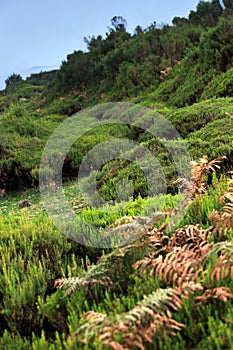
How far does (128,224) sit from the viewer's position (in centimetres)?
358

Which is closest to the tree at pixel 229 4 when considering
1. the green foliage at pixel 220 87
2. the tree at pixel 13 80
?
the green foliage at pixel 220 87

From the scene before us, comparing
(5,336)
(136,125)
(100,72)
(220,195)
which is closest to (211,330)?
(5,336)

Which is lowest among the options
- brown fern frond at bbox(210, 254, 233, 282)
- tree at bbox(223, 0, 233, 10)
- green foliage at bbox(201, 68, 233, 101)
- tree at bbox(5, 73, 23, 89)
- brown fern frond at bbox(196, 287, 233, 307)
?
brown fern frond at bbox(196, 287, 233, 307)

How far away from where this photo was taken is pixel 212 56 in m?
14.8

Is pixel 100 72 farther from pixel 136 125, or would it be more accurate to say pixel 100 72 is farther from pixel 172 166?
pixel 172 166

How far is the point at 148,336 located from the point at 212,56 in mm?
13944

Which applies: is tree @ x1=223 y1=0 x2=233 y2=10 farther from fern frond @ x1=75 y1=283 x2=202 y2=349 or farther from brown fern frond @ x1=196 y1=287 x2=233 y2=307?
fern frond @ x1=75 y1=283 x2=202 y2=349

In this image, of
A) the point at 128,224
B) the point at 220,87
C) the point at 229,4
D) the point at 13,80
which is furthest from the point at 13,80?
the point at 128,224

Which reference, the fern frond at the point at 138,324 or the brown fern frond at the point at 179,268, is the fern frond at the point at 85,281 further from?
the fern frond at the point at 138,324

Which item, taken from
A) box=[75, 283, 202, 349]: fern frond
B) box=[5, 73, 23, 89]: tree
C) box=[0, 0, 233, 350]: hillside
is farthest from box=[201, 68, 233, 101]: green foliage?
box=[5, 73, 23, 89]: tree

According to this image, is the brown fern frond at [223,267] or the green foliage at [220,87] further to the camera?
the green foliage at [220,87]

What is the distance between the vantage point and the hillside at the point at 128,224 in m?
2.48

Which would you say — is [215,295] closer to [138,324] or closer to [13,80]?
[138,324]

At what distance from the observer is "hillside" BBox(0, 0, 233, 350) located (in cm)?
248
